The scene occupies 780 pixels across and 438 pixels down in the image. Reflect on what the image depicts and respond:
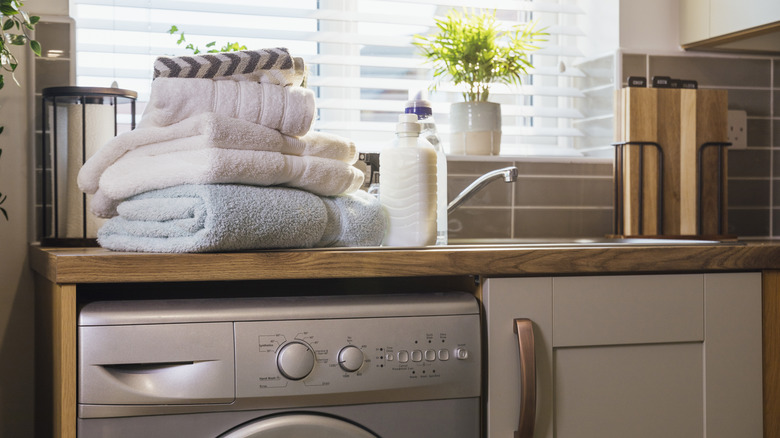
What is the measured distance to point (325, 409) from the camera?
96cm

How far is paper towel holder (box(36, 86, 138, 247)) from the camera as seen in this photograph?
130cm

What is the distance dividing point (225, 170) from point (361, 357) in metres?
0.30

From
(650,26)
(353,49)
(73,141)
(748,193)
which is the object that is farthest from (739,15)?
(73,141)

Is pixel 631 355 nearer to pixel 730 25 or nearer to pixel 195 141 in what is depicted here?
pixel 195 141

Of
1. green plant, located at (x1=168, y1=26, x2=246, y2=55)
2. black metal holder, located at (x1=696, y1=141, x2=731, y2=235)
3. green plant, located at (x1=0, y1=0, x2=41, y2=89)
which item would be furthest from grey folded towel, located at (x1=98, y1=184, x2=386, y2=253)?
black metal holder, located at (x1=696, y1=141, x2=731, y2=235)

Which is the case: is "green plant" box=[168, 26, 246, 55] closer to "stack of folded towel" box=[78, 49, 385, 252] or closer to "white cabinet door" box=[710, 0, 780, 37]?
"stack of folded towel" box=[78, 49, 385, 252]

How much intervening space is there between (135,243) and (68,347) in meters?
0.16

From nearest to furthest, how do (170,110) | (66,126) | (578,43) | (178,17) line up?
(170,110) < (66,126) < (178,17) < (578,43)

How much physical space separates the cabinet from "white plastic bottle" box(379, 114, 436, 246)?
0.18m

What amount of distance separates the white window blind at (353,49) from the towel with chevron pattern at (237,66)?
2.03 ft


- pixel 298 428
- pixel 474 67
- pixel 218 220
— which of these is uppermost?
pixel 474 67

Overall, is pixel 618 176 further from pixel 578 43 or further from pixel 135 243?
pixel 135 243

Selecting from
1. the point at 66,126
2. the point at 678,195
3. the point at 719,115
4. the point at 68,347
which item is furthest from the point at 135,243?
the point at 719,115

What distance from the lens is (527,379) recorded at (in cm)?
102
